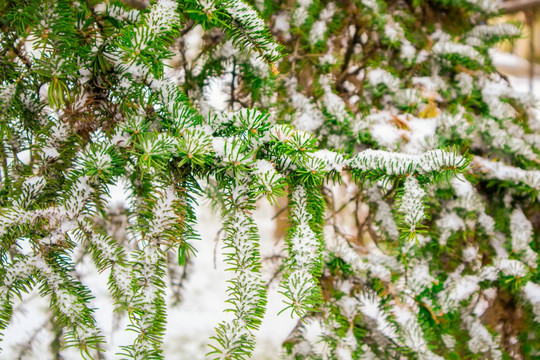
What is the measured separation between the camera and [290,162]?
600mm

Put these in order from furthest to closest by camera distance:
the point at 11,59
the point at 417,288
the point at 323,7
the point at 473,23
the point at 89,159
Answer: the point at 473,23
the point at 323,7
the point at 417,288
the point at 11,59
the point at 89,159

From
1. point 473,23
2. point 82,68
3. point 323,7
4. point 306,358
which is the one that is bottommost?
point 306,358

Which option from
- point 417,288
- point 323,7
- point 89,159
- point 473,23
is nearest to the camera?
point 89,159

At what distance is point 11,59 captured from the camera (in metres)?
0.69

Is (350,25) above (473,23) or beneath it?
beneath

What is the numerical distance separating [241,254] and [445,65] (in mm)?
914

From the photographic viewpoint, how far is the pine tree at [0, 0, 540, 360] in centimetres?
56

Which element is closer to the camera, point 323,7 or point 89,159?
point 89,159

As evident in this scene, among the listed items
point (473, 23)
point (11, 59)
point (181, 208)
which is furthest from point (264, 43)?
point (473, 23)

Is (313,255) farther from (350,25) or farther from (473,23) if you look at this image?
(473,23)

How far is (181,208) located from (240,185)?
104mm

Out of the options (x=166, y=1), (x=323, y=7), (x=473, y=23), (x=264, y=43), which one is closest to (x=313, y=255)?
(x=264, y=43)

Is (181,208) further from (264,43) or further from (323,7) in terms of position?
(323,7)

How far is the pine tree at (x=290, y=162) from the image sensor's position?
56 centimetres
